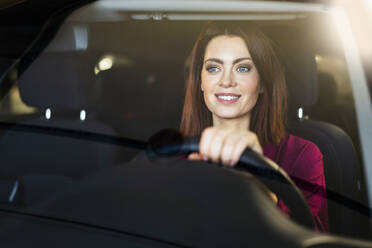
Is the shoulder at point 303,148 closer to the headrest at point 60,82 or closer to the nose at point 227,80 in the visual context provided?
the nose at point 227,80

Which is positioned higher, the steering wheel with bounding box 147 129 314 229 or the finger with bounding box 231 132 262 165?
the finger with bounding box 231 132 262 165

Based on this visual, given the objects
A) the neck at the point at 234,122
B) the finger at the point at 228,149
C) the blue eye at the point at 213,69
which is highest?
the blue eye at the point at 213,69

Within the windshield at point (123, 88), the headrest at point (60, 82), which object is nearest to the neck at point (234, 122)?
the windshield at point (123, 88)

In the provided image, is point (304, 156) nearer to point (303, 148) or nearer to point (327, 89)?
point (303, 148)

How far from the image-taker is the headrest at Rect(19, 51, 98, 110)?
1348mm

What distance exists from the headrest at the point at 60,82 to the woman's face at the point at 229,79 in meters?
0.36

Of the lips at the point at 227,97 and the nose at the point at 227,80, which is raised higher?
the nose at the point at 227,80

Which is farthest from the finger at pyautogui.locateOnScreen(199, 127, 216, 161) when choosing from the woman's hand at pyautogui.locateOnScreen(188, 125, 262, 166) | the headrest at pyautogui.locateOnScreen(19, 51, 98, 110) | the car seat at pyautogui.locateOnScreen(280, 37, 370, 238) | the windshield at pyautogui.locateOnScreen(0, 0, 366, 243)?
the headrest at pyautogui.locateOnScreen(19, 51, 98, 110)

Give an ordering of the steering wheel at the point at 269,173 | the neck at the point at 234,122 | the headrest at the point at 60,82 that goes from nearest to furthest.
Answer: the steering wheel at the point at 269,173
the neck at the point at 234,122
the headrest at the point at 60,82

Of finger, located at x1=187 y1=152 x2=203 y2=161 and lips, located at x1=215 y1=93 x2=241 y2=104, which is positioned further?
lips, located at x1=215 y1=93 x2=241 y2=104

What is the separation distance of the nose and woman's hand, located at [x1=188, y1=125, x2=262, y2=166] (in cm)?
12

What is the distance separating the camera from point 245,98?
1.17 metres

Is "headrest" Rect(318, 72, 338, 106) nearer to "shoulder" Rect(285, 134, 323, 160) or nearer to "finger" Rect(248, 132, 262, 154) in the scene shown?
"shoulder" Rect(285, 134, 323, 160)

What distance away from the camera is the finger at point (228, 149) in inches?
40.6
